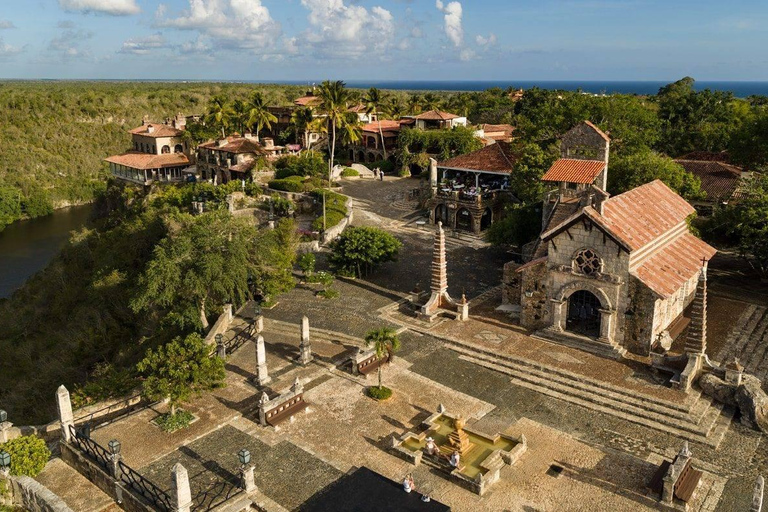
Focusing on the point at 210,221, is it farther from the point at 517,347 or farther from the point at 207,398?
the point at 517,347

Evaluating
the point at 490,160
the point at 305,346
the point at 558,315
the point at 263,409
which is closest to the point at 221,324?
the point at 305,346

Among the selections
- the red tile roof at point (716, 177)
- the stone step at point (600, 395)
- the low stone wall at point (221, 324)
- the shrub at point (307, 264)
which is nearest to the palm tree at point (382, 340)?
the stone step at point (600, 395)

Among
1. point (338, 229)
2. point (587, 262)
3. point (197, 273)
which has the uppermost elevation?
point (587, 262)

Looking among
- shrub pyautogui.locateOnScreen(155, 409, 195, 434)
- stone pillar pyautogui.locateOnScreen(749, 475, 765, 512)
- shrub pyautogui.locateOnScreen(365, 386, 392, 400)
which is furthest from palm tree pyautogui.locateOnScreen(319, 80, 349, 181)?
stone pillar pyautogui.locateOnScreen(749, 475, 765, 512)

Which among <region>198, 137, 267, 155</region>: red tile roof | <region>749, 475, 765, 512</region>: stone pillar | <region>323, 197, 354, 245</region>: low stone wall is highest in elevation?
<region>198, 137, 267, 155</region>: red tile roof

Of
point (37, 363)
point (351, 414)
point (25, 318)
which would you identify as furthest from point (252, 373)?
point (25, 318)

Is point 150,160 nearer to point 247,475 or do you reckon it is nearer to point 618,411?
point 247,475

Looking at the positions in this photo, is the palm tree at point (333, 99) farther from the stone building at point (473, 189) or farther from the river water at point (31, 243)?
the river water at point (31, 243)

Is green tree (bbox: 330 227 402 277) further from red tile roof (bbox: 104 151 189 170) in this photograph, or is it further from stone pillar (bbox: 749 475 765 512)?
A: red tile roof (bbox: 104 151 189 170)
